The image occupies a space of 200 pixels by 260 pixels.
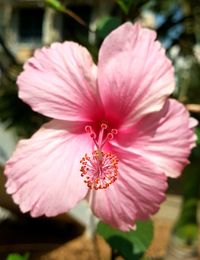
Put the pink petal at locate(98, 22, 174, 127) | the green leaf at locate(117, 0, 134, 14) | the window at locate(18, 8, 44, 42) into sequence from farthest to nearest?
1. the window at locate(18, 8, 44, 42)
2. the green leaf at locate(117, 0, 134, 14)
3. the pink petal at locate(98, 22, 174, 127)

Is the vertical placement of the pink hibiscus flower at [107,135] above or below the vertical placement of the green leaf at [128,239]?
above

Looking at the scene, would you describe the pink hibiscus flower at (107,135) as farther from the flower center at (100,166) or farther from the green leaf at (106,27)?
the green leaf at (106,27)

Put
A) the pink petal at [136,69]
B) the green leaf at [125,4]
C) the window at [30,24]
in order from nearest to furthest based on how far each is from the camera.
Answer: the pink petal at [136,69] → the green leaf at [125,4] → the window at [30,24]

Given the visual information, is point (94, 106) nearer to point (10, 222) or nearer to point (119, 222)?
point (119, 222)

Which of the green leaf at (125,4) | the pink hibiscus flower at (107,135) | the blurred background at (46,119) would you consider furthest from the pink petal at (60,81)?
the green leaf at (125,4)

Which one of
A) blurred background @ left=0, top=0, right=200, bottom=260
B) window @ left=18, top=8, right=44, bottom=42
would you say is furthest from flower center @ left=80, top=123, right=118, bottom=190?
window @ left=18, top=8, right=44, bottom=42

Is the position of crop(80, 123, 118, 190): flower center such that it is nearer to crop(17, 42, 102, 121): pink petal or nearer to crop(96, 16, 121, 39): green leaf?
crop(17, 42, 102, 121): pink petal

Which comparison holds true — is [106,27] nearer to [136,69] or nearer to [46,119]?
[46,119]
